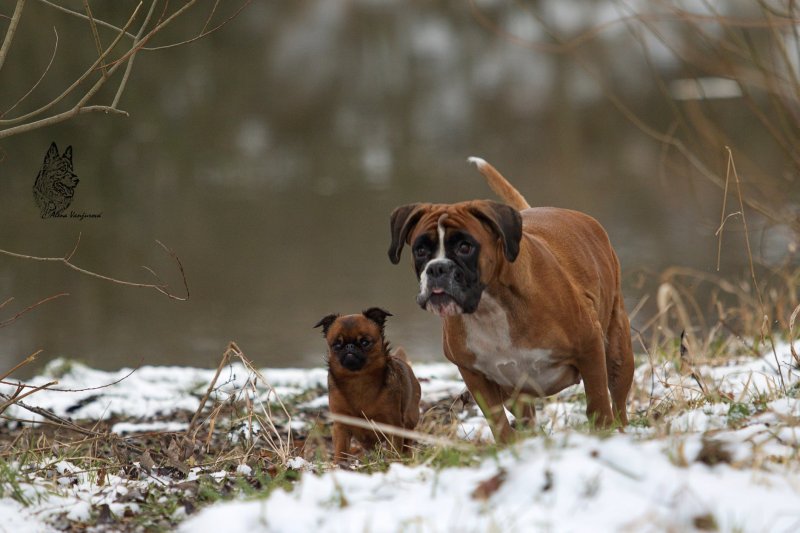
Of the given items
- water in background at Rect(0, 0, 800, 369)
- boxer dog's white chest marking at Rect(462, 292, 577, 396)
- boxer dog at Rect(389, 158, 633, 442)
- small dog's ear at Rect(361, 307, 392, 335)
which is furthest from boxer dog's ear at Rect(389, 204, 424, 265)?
water in background at Rect(0, 0, 800, 369)

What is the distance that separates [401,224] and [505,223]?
60cm

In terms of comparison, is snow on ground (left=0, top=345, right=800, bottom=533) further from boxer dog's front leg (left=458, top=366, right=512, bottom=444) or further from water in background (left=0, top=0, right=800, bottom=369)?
water in background (left=0, top=0, right=800, bottom=369)

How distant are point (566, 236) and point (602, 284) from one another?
0.35 m

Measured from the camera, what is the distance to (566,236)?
5789 millimetres

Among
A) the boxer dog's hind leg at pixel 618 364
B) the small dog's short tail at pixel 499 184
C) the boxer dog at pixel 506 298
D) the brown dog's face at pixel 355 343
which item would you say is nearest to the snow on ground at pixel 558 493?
the boxer dog at pixel 506 298

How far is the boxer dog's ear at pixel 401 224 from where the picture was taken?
5152 millimetres

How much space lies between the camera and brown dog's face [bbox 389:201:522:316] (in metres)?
4.79

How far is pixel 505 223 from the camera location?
4.88 m

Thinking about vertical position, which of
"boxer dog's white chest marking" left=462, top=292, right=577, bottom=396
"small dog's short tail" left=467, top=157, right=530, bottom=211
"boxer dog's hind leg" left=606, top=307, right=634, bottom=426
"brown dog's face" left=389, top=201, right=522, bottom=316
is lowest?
"boxer dog's hind leg" left=606, top=307, right=634, bottom=426

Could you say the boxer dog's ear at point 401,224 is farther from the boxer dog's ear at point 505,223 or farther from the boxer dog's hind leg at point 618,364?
the boxer dog's hind leg at point 618,364

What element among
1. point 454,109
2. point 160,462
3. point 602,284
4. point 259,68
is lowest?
point 160,462

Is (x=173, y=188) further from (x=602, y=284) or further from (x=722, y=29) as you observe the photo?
(x=722, y=29)

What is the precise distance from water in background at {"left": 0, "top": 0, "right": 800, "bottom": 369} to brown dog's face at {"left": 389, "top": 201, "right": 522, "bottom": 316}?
4.12 feet

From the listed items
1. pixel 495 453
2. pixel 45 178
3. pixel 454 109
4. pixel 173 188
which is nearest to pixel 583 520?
pixel 495 453
